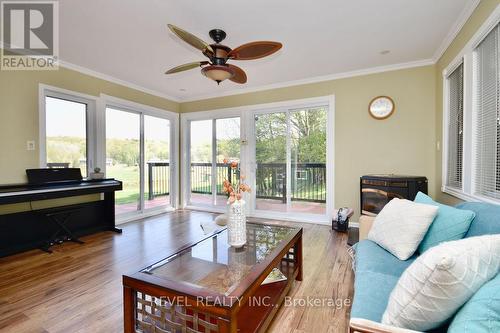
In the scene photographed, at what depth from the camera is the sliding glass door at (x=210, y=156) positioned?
4.91m

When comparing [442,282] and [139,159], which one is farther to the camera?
[139,159]

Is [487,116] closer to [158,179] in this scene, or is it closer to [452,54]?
[452,54]

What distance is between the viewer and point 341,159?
3920mm

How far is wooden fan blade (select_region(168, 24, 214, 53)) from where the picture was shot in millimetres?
1780

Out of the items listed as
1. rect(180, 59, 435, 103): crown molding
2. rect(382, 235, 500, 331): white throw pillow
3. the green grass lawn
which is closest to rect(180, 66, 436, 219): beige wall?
rect(180, 59, 435, 103): crown molding

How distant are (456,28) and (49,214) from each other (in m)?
5.15

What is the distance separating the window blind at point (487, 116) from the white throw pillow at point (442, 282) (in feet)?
4.93

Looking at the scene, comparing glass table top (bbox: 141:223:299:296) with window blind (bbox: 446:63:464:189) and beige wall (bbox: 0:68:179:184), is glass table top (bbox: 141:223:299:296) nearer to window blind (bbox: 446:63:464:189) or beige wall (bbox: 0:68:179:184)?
A: window blind (bbox: 446:63:464:189)

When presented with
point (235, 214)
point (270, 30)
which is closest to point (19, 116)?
point (235, 214)

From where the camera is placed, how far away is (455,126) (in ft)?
9.14

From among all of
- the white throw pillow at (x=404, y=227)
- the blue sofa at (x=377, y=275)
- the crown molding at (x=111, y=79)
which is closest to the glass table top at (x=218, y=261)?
the blue sofa at (x=377, y=275)

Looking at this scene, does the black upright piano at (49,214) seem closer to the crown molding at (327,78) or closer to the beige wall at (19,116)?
the beige wall at (19,116)

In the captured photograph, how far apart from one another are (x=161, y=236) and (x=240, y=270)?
7.33ft

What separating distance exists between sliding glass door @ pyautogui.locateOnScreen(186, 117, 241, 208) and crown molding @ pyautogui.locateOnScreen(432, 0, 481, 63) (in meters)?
3.25
